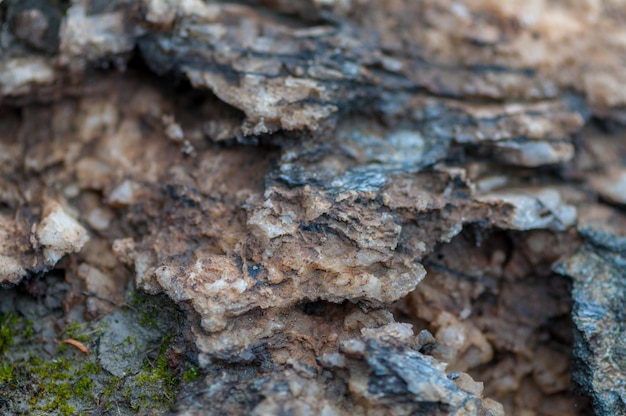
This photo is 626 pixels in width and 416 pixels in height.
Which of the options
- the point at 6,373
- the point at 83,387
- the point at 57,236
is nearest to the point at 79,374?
the point at 83,387

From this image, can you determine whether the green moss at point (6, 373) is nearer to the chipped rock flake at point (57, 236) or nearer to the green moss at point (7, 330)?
the green moss at point (7, 330)

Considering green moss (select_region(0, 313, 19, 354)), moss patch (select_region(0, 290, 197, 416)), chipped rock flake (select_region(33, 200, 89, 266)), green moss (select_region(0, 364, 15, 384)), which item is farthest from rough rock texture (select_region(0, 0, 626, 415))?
green moss (select_region(0, 364, 15, 384))

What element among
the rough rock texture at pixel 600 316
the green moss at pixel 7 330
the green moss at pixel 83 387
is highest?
the rough rock texture at pixel 600 316

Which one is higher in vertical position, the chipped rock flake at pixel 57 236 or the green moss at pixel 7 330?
the chipped rock flake at pixel 57 236

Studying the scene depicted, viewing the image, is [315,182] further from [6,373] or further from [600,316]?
[6,373]

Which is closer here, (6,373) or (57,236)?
(6,373)

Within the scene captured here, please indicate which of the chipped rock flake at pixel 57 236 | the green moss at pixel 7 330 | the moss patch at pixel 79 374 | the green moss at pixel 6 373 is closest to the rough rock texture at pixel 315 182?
the chipped rock flake at pixel 57 236

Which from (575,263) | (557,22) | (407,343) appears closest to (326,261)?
(407,343)

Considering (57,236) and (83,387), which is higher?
(57,236)
